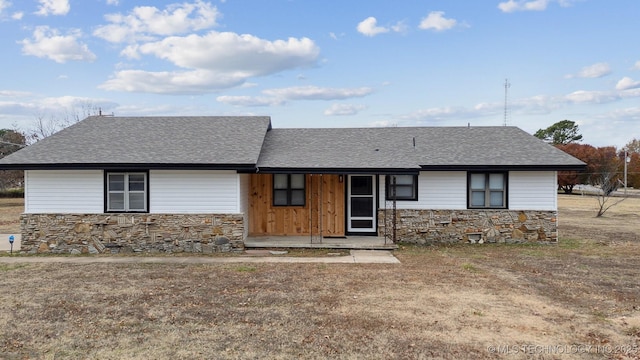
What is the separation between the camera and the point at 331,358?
16.1 feet

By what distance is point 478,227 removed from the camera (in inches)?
516

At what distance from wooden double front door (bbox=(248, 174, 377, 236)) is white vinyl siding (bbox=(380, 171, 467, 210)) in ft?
3.94

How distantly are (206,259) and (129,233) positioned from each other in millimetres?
2761

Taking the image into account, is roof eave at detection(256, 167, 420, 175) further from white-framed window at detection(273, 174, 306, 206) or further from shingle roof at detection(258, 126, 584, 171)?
white-framed window at detection(273, 174, 306, 206)

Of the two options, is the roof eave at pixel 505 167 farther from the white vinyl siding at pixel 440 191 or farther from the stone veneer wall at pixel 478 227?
the stone veneer wall at pixel 478 227

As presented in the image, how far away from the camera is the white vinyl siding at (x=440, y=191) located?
1316 centimetres

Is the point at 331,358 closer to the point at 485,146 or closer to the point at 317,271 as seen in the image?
the point at 317,271

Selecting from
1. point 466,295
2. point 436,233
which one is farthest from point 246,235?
point 466,295

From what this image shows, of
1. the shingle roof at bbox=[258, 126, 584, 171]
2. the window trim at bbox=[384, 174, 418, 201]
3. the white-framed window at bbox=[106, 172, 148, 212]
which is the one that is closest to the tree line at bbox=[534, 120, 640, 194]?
the shingle roof at bbox=[258, 126, 584, 171]

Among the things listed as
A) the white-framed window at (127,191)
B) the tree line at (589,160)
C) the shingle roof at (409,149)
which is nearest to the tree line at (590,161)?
the tree line at (589,160)

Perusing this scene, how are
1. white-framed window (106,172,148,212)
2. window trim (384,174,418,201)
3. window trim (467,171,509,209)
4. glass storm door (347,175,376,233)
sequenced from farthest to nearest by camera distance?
glass storm door (347,175,376,233) → window trim (384,174,418,201) → window trim (467,171,509,209) → white-framed window (106,172,148,212)

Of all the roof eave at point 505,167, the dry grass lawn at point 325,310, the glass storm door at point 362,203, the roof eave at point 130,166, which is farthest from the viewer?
the glass storm door at point 362,203

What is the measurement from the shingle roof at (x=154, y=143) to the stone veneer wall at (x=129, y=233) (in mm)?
1557

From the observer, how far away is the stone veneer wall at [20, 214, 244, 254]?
11.9 metres
